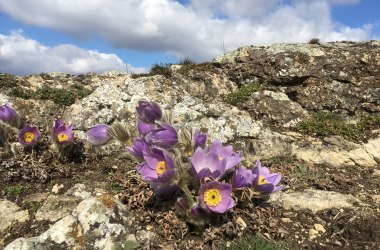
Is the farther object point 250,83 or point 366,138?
point 250,83

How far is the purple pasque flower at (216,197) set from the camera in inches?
155

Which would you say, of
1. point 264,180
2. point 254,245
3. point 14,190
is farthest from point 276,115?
point 14,190

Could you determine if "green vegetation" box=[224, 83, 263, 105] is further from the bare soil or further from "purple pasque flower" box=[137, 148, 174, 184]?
"purple pasque flower" box=[137, 148, 174, 184]

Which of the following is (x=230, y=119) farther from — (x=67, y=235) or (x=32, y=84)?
(x=32, y=84)

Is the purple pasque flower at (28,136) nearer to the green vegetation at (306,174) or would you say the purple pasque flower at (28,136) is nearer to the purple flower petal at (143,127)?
the purple flower petal at (143,127)

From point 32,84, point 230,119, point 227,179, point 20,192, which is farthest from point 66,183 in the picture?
point 32,84

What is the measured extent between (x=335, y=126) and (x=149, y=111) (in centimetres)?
423

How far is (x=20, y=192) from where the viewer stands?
5195mm

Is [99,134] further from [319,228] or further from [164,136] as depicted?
[319,228]

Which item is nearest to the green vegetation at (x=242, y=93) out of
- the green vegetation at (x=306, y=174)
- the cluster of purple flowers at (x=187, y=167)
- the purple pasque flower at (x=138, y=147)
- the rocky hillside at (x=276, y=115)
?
the rocky hillside at (x=276, y=115)

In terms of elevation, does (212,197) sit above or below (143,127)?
below

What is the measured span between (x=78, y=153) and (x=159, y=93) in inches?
72.1

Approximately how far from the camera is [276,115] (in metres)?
7.52

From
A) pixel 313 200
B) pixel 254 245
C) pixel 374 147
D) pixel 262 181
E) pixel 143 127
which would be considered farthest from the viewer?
pixel 374 147
